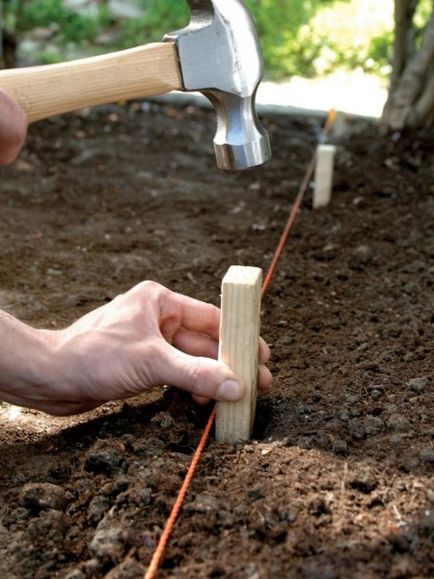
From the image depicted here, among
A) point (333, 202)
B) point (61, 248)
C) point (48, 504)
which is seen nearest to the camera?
point (48, 504)

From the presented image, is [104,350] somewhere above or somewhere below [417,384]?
above

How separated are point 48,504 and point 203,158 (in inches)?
148

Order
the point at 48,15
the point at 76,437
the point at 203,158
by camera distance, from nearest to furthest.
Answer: the point at 76,437, the point at 203,158, the point at 48,15

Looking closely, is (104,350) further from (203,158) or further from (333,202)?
(203,158)

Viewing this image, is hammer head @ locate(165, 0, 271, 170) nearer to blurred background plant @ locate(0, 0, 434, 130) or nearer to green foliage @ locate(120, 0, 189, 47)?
blurred background plant @ locate(0, 0, 434, 130)

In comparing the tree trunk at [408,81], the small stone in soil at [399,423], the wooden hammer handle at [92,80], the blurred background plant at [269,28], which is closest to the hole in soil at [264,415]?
the small stone in soil at [399,423]

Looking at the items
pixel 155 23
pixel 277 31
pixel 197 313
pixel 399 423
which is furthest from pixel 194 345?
pixel 155 23

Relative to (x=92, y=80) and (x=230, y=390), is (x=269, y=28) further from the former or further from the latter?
(x=230, y=390)

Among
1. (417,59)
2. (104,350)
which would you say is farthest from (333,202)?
(104,350)

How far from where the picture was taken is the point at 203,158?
557 cm

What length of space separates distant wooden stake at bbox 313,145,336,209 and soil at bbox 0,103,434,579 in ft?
0.30

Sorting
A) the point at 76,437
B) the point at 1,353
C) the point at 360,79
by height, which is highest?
the point at 1,353

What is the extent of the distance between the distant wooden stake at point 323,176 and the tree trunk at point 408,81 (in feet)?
3.22

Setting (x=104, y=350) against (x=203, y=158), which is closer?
(x=104, y=350)
